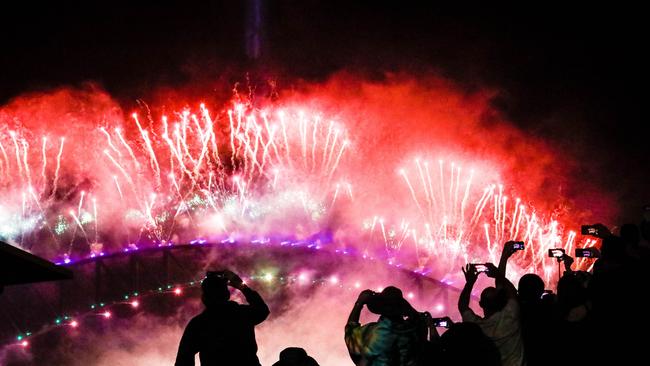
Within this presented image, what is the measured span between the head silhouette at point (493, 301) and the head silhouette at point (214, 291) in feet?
6.49

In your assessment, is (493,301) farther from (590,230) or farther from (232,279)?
(590,230)

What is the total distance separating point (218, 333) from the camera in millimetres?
4164

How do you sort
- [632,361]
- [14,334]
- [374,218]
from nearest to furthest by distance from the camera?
[632,361], [14,334], [374,218]

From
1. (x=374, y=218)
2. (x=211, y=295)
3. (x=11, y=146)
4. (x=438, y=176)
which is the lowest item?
(x=374, y=218)

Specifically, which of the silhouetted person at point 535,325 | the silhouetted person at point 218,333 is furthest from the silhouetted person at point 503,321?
the silhouetted person at point 218,333

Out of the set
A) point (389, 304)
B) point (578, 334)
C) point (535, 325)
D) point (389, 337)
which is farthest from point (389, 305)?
point (578, 334)

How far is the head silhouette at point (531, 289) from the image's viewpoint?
509 centimetres

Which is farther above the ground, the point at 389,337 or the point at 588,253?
the point at 389,337

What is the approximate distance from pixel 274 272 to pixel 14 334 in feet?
22.0

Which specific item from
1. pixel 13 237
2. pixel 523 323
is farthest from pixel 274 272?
pixel 523 323

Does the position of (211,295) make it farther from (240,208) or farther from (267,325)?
(240,208)

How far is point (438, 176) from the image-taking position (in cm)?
2420

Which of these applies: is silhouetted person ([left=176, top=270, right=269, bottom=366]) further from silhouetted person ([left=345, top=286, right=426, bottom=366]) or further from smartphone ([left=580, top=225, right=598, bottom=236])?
smartphone ([left=580, top=225, right=598, bottom=236])

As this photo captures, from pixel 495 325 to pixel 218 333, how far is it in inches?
80.0
